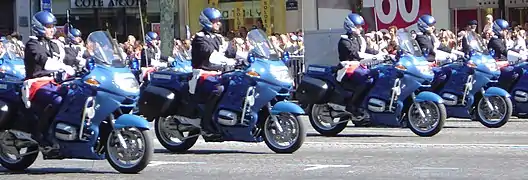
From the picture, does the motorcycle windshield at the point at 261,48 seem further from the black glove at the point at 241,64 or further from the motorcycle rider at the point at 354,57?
the motorcycle rider at the point at 354,57

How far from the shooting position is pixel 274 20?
3466cm

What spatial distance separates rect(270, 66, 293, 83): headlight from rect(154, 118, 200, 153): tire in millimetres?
1333

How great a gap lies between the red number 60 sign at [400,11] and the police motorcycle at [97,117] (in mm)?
20289

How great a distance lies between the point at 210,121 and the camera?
14.5 metres

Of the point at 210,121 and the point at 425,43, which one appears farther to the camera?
the point at 425,43

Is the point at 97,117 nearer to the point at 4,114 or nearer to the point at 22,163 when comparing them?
the point at 4,114

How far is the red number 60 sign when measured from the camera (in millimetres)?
32312

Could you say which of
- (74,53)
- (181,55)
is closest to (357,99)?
(181,55)

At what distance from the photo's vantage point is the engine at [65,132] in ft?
40.7

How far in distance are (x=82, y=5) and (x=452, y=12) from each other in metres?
12.3

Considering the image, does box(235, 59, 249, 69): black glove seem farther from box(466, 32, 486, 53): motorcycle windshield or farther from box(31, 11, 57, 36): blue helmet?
box(466, 32, 486, 53): motorcycle windshield

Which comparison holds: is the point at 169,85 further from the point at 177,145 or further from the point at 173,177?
the point at 173,177

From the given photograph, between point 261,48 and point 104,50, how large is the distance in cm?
252

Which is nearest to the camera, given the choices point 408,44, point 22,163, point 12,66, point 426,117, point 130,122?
point 130,122
